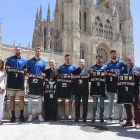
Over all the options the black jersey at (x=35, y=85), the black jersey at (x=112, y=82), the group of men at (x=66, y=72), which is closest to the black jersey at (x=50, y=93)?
the group of men at (x=66, y=72)

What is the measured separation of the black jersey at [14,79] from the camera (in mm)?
5055

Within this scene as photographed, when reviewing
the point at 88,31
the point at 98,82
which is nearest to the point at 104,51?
the point at 88,31

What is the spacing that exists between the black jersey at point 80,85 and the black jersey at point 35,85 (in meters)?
1.08

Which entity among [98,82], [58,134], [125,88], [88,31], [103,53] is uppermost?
[88,31]

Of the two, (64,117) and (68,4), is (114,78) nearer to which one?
(64,117)

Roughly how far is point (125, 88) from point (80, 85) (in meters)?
1.35

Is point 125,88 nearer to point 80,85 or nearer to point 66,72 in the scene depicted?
point 80,85

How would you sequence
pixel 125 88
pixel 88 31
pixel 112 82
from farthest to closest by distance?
pixel 88 31 → pixel 112 82 → pixel 125 88

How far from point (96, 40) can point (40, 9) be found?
64.8 ft

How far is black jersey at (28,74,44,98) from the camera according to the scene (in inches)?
205

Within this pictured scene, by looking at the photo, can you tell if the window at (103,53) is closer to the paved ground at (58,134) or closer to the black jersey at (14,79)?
the black jersey at (14,79)

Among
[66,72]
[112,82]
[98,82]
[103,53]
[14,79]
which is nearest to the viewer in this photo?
[14,79]

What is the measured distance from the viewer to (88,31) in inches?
1347

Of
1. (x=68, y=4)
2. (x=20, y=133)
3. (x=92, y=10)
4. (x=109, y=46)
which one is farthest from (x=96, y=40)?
(x=20, y=133)
